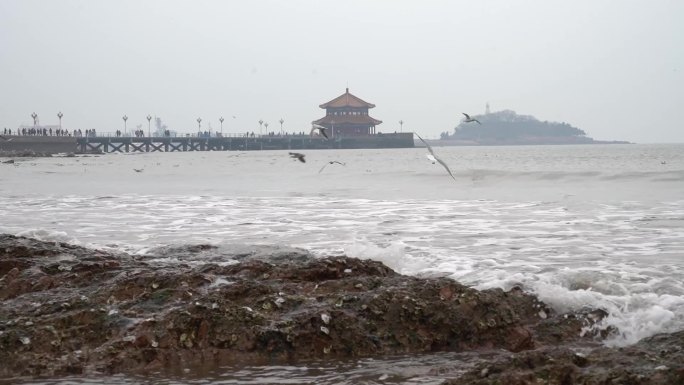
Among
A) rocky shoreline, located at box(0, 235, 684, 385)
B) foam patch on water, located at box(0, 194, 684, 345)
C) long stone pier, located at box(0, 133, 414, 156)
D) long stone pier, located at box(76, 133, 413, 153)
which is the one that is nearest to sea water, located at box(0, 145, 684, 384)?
foam patch on water, located at box(0, 194, 684, 345)

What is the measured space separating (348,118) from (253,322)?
360ft

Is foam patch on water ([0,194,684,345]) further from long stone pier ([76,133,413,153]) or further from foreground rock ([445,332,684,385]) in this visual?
long stone pier ([76,133,413,153])

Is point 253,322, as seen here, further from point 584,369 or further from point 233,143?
point 233,143

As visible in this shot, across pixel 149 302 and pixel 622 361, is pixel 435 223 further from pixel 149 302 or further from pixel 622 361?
pixel 622 361

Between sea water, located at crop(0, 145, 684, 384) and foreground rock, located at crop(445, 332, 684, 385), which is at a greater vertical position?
foreground rock, located at crop(445, 332, 684, 385)

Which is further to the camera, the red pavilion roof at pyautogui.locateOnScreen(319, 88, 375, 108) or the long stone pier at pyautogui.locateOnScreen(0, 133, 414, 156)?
the red pavilion roof at pyautogui.locateOnScreen(319, 88, 375, 108)

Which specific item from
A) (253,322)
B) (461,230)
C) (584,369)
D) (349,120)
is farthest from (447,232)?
(349,120)

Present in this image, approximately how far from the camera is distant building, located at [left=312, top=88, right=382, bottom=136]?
112688mm

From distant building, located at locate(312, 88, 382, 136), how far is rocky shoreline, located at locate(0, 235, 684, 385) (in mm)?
107779

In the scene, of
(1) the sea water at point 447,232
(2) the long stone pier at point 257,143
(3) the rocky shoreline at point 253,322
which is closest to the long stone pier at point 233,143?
(2) the long stone pier at point 257,143

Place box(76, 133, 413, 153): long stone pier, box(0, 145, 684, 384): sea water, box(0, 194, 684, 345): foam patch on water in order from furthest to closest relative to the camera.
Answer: box(76, 133, 413, 153): long stone pier, box(0, 194, 684, 345): foam patch on water, box(0, 145, 684, 384): sea water

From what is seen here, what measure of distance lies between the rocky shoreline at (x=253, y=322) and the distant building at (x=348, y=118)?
10778 cm

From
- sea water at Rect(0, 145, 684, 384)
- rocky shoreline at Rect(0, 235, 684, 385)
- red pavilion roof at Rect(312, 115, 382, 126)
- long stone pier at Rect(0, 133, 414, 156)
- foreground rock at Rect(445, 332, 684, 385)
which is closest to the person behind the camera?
foreground rock at Rect(445, 332, 684, 385)

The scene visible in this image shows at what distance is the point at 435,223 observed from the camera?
10.2 meters
